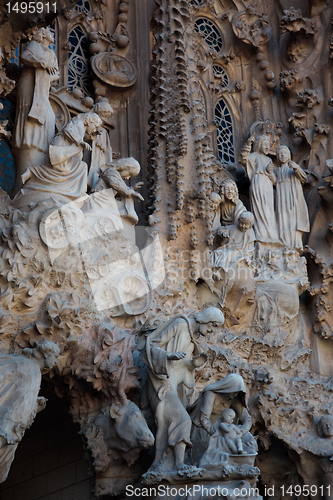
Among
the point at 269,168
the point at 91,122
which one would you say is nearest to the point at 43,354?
the point at 91,122

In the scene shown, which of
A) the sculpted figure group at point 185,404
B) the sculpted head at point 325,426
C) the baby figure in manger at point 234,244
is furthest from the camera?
the baby figure in manger at point 234,244

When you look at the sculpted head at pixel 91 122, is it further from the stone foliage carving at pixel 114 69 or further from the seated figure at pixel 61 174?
the stone foliage carving at pixel 114 69

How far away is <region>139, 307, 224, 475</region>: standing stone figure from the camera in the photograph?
8008mm

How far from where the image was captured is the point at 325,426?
9875 millimetres

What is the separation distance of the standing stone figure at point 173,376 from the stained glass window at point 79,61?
4037 mm

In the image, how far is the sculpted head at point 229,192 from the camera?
35.2 feet

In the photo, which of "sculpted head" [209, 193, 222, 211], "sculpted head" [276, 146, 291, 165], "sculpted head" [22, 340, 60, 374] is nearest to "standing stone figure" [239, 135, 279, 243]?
"sculpted head" [276, 146, 291, 165]

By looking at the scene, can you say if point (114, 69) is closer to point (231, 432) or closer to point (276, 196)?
point (276, 196)

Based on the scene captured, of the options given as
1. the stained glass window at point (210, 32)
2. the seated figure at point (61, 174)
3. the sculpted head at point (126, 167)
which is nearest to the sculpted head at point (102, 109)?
the sculpted head at point (126, 167)

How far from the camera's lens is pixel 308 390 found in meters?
10.3

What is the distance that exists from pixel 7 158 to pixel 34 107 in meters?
1.40

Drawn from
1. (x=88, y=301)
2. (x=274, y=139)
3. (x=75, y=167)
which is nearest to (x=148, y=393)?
(x=88, y=301)

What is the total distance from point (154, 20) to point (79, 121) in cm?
260

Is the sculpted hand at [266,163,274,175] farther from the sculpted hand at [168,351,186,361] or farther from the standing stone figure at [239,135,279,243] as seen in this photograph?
the sculpted hand at [168,351,186,361]
